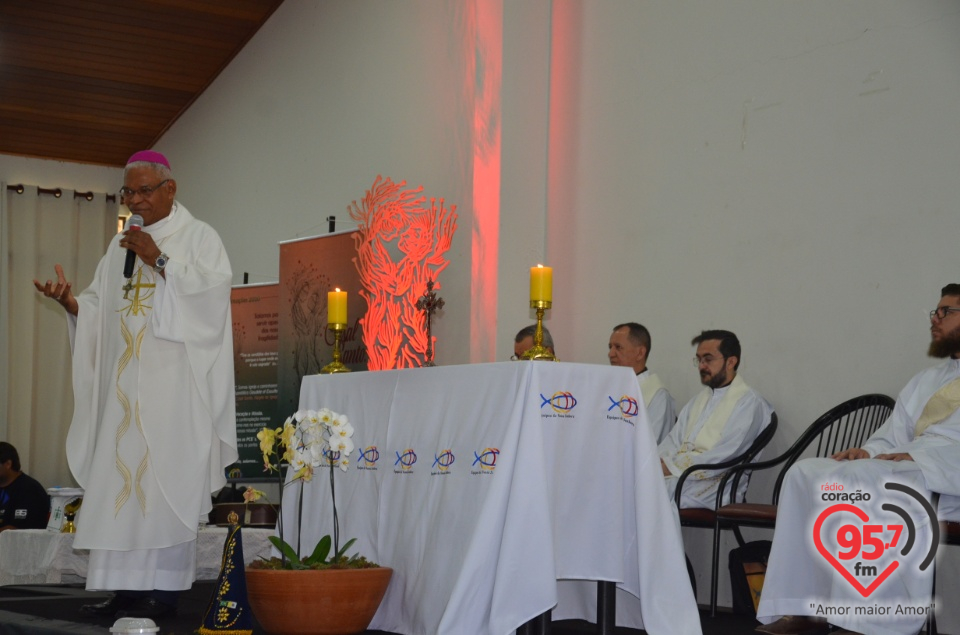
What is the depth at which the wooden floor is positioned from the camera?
12.5ft

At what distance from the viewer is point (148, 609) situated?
13.9 ft

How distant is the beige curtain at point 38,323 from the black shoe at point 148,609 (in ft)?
23.4

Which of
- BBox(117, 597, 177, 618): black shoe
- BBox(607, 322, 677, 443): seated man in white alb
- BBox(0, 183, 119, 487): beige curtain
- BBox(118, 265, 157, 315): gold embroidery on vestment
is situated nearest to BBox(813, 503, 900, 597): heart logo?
BBox(607, 322, 677, 443): seated man in white alb

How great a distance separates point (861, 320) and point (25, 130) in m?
8.77

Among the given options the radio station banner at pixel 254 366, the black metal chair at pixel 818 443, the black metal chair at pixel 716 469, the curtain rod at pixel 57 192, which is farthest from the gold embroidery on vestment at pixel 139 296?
the curtain rod at pixel 57 192

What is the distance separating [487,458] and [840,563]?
1.29 meters

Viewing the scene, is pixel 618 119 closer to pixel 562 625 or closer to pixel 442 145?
pixel 442 145

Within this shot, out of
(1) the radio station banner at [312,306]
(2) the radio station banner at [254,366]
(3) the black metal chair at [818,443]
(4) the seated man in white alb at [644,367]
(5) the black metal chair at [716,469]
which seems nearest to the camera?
(3) the black metal chair at [818,443]

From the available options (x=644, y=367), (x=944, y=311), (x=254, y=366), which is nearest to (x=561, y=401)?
(x=944, y=311)

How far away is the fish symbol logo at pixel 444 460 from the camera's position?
3.72m

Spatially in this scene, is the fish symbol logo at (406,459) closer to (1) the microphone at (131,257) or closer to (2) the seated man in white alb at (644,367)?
(1) the microphone at (131,257)

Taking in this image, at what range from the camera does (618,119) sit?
257 inches

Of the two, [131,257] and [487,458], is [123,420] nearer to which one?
[131,257]

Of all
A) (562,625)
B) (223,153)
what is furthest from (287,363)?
(562,625)
